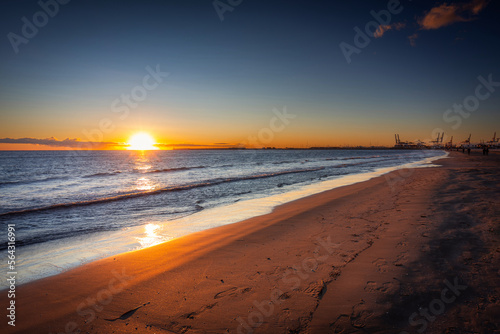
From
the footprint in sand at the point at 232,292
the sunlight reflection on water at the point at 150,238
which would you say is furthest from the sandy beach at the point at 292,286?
the sunlight reflection on water at the point at 150,238

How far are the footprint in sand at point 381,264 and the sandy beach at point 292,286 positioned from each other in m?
0.04

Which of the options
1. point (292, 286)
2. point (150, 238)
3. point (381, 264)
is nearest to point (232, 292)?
point (292, 286)

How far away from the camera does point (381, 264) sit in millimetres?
4691

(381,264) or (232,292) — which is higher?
(381,264)

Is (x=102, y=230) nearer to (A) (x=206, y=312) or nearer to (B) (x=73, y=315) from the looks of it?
(B) (x=73, y=315)

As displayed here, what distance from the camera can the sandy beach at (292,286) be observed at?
10.8 feet

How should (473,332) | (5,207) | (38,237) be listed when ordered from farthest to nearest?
(5,207), (38,237), (473,332)

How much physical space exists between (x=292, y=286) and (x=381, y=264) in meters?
1.98

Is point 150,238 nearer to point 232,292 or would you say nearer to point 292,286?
point 232,292

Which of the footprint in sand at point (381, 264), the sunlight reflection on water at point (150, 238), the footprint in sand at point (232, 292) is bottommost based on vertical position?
the sunlight reflection on water at point (150, 238)

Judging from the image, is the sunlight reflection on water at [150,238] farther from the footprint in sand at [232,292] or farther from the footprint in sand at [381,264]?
the footprint in sand at [381,264]

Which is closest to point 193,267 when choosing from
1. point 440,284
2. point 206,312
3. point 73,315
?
point 206,312

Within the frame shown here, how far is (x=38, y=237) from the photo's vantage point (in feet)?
26.8

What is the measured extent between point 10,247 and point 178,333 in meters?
7.67
